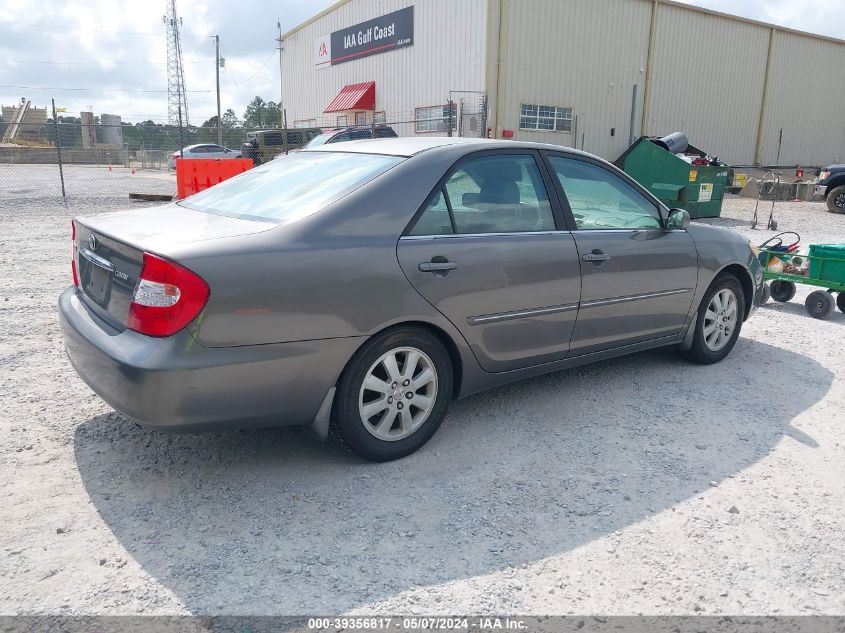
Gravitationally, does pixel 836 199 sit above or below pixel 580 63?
below

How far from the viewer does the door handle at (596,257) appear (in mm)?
4074

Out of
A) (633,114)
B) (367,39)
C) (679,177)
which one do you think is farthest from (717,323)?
(367,39)

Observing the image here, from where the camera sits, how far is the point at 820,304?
6707 millimetres

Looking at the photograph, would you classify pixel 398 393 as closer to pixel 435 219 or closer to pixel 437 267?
pixel 437 267

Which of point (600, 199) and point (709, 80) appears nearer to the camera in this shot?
point (600, 199)

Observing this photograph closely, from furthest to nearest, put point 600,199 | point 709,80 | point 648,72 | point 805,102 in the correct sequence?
point 805,102 → point 709,80 → point 648,72 → point 600,199

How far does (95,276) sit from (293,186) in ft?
3.53

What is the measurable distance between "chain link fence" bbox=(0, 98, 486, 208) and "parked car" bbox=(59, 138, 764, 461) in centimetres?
1319

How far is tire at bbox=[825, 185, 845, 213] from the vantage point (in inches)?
720

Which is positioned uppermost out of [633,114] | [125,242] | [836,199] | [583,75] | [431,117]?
[583,75]

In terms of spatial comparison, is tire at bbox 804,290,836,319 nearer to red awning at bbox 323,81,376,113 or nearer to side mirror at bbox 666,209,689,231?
side mirror at bbox 666,209,689,231

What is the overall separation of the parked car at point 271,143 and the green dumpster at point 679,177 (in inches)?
448

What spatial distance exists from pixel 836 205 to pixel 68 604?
812 inches

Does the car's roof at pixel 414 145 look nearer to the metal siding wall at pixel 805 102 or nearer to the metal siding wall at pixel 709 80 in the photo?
the metal siding wall at pixel 709 80
